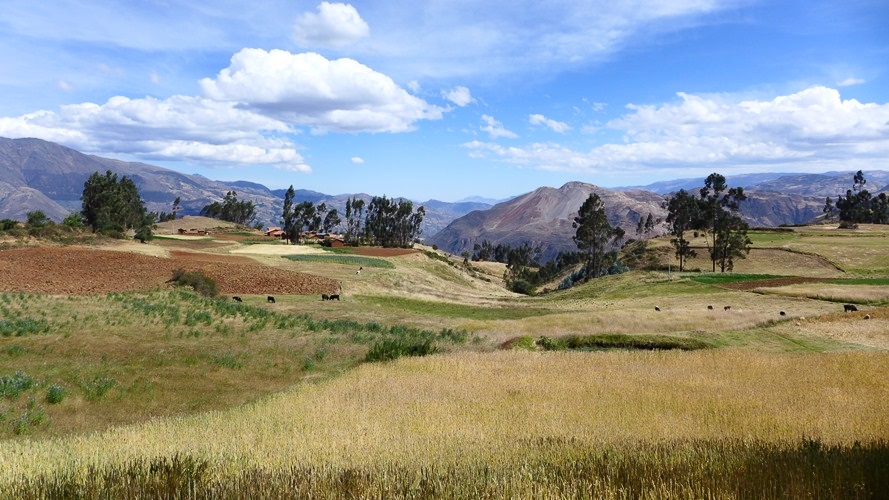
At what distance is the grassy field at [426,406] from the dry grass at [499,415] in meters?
0.09

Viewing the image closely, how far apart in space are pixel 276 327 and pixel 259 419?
63.5 feet

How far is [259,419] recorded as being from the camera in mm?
12047

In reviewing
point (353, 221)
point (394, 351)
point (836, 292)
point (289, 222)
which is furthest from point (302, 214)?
point (394, 351)

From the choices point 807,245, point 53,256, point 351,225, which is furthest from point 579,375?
point 351,225

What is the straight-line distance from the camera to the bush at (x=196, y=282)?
44.6 metres

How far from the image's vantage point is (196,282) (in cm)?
4534

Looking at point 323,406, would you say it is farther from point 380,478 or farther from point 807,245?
point 807,245

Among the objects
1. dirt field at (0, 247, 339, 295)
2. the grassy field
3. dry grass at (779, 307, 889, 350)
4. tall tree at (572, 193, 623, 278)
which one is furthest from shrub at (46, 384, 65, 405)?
tall tree at (572, 193, 623, 278)

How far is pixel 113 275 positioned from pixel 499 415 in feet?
139

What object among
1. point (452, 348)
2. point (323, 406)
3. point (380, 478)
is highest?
point (380, 478)

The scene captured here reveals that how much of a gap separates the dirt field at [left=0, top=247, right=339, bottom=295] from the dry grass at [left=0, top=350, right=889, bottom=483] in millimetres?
30217

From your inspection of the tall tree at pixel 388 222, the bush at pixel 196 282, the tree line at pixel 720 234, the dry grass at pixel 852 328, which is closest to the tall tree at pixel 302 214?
the tall tree at pixel 388 222

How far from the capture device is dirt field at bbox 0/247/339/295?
1502 inches

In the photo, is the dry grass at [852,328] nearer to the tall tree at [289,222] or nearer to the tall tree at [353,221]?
the tall tree at [289,222]
